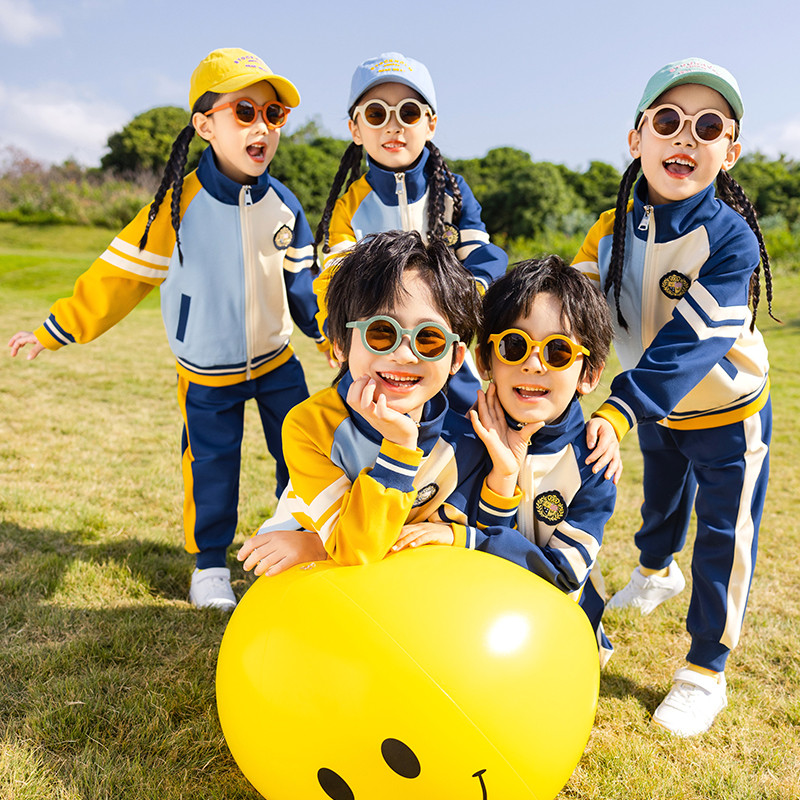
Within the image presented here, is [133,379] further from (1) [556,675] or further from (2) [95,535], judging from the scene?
(1) [556,675]

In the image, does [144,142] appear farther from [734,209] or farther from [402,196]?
[734,209]

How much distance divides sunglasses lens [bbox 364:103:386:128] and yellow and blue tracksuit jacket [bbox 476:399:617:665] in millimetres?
1441

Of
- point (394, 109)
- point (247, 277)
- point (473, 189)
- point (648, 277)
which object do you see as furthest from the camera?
point (473, 189)

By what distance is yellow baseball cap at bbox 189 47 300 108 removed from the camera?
10.3 feet

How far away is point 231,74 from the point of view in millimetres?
3184

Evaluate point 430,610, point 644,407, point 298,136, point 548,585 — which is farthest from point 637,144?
point 298,136

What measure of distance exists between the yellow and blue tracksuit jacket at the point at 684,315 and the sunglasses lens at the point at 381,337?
759mm

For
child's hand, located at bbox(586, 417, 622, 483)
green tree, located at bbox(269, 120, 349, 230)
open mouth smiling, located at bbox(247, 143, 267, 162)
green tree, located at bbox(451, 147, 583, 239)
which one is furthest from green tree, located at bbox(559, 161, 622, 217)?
child's hand, located at bbox(586, 417, 622, 483)

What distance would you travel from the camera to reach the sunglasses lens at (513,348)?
219 cm

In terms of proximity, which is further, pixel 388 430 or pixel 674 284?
pixel 674 284

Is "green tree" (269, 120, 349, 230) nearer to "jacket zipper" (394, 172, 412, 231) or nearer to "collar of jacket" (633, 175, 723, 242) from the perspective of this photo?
"jacket zipper" (394, 172, 412, 231)

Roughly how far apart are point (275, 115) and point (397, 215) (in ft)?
2.46

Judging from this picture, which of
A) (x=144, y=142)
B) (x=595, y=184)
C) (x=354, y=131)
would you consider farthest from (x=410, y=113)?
(x=144, y=142)

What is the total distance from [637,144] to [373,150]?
41.8 inches
